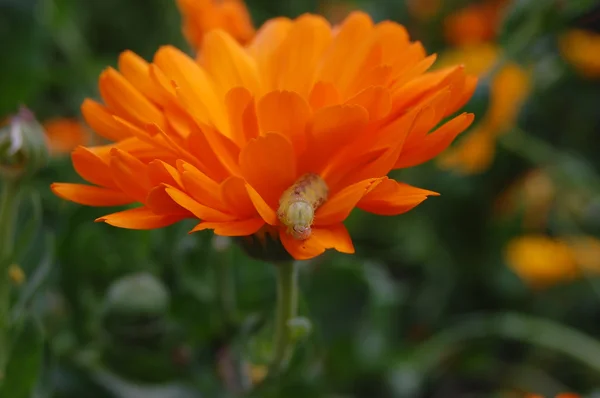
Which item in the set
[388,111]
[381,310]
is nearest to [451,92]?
[388,111]

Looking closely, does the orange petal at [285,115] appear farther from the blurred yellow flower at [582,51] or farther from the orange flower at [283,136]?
the blurred yellow flower at [582,51]

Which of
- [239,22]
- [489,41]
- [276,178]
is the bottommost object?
[276,178]

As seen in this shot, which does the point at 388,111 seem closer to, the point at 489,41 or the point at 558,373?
the point at 558,373

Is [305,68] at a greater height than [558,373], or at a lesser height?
greater

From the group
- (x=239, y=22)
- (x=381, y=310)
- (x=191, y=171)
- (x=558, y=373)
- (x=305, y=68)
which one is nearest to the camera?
(x=191, y=171)

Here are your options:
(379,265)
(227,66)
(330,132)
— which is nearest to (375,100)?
(330,132)

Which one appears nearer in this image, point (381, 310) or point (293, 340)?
point (293, 340)

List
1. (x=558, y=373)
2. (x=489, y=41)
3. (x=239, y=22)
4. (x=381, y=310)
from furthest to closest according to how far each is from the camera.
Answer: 1. (x=489, y=41)
2. (x=558, y=373)
3. (x=381, y=310)
4. (x=239, y=22)

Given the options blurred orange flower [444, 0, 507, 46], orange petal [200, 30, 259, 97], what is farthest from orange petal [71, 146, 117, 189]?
blurred orange flower [444, 0, 507, 46]

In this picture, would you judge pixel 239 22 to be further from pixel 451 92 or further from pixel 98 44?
pixel 98 44
